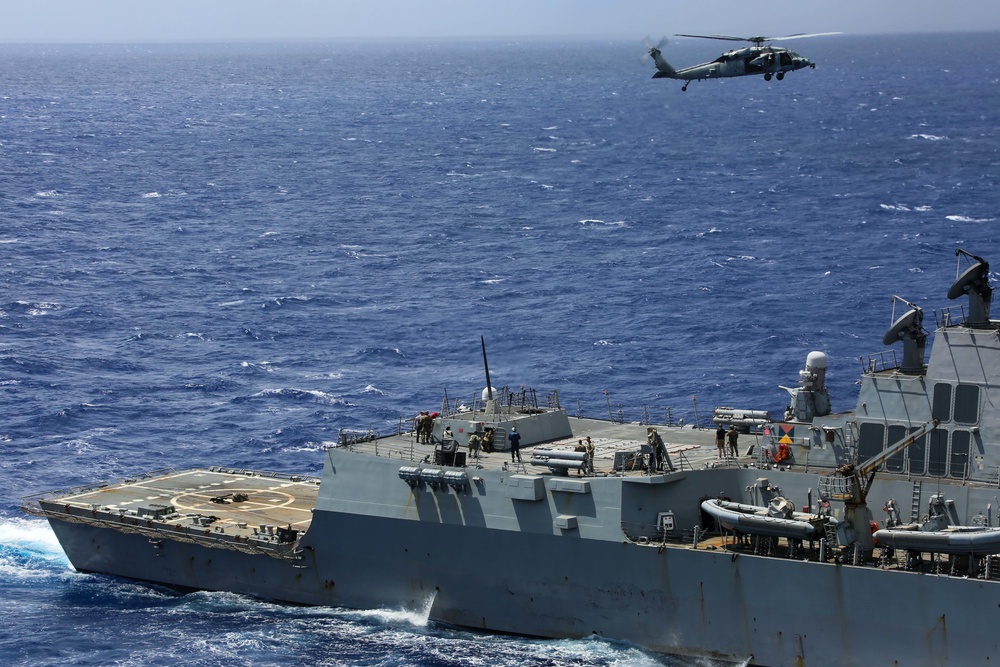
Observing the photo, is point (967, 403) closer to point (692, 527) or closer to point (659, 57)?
point (692, 527)

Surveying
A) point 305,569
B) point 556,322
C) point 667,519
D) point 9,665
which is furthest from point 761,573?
point 556,322

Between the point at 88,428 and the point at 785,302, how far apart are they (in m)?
37.8

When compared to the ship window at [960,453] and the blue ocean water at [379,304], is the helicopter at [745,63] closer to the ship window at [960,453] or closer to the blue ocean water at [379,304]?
the blue ocean water at [379,304]

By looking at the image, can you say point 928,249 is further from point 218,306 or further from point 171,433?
point 171,433

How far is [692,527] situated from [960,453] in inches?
298

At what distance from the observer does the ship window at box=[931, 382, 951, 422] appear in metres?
39.1

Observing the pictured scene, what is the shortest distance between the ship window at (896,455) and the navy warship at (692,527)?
8 centimetres

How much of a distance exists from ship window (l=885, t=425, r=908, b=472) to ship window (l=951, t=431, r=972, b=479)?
1313 mm

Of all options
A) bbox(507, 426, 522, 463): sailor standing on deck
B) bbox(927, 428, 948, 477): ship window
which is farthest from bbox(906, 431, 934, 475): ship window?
bbox(507, 426, 522, 463): sailor standing on deck

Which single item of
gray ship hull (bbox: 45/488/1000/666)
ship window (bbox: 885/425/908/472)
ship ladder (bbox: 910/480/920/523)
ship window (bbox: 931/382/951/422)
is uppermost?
ship window (bbox: 931/382/951/422)

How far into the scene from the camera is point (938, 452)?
128ft

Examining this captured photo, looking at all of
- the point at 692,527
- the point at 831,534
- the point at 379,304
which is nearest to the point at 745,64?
the point at 692,527

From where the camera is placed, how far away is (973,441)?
127 feet

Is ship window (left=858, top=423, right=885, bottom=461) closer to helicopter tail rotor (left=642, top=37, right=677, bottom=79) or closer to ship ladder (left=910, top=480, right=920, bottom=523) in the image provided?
ship ladder (left=910, top=480, right=920, bottom=523)
